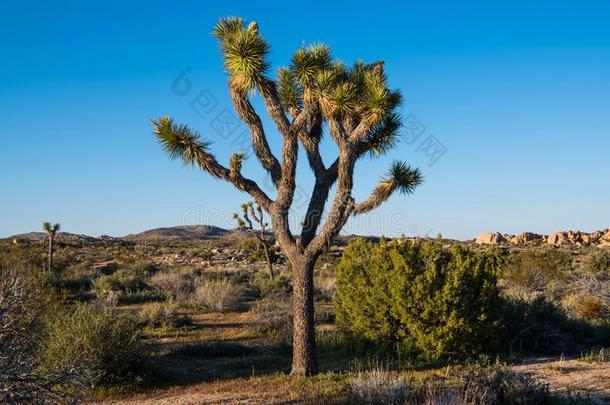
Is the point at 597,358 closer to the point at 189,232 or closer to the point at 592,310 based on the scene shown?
the point at 592,310

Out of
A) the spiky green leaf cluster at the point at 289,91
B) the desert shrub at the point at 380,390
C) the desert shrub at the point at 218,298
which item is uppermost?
the spiky green leaf cluster at the point at 289,91

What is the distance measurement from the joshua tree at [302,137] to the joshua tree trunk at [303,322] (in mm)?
16

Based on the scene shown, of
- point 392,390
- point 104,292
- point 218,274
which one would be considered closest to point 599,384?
point 392,390

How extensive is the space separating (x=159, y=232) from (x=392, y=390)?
3818 inches

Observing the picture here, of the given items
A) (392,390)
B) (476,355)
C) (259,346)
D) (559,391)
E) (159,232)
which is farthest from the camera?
(159,232)

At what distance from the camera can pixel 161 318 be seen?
1505 centimetres

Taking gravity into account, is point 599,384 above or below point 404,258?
below

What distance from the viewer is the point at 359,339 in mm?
11484

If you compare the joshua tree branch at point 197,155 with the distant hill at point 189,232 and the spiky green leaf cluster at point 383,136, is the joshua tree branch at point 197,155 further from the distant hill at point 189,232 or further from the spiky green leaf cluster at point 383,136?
the distant hill at point 189,232

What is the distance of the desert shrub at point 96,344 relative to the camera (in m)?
8.65

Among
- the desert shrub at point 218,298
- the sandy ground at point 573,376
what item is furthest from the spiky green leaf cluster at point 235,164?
the desert shrub at point 218,298

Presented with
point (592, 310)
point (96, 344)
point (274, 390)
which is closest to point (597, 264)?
point (592, 310)

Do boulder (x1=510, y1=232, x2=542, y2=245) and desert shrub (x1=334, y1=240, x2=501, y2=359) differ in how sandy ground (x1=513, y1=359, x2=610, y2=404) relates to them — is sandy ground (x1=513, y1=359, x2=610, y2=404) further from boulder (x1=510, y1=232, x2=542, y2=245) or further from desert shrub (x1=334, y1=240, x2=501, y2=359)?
boulder (x1=510, y1=232, x2=542, y2=245)

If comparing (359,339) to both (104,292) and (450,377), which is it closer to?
(450,377)
